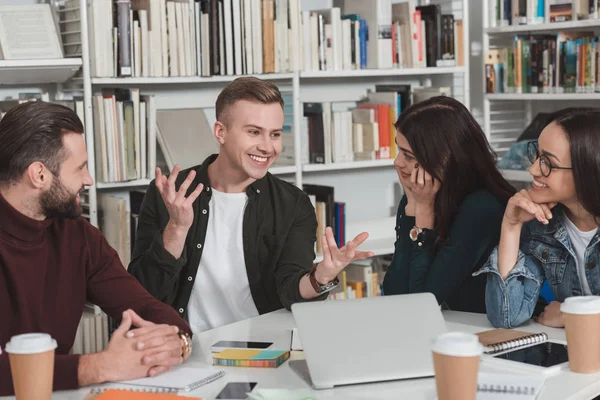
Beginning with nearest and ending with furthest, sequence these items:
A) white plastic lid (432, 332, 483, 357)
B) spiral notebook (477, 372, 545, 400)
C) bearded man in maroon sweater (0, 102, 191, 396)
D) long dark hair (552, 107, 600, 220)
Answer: white plastic lid (432, 332, 483, 357)
spiral notebook (477, 372, 545, 400)
bearded man in maroon sweater (0, 102, 191, 396)
long dark hair (552, 107, 600, 220)

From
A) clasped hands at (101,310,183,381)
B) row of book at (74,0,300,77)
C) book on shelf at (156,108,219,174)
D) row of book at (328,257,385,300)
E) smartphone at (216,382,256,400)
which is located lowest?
row of book at (328,257,385,300)

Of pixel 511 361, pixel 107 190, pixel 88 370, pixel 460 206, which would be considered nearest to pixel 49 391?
pixel 88 370

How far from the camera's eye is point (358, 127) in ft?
12.8

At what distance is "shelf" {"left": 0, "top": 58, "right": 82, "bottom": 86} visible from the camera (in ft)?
9.81

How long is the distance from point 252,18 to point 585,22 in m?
1.41

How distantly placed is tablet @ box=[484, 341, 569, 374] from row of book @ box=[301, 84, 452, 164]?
212 centimetres

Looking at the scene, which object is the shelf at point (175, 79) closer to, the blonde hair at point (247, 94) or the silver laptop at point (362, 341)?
the blonde hair at point (247, 94)

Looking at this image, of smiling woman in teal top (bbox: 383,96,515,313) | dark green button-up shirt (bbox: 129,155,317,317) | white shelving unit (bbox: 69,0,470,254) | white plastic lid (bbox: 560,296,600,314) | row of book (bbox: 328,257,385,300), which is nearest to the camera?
white plastic lid (bbox: 560,296,600,314)

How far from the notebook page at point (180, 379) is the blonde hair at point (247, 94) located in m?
1.04

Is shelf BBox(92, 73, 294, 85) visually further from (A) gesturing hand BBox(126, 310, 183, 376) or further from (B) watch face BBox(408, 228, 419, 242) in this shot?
(A) gesturing hand BBox(126, 310, 183, 376)

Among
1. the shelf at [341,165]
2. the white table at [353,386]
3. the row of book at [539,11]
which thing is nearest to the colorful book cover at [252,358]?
the white table at [353,386]

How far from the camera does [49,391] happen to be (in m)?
1.36

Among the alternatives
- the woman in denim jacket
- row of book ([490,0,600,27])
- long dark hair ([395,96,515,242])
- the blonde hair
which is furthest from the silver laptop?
row of book ([490,0,600,27])

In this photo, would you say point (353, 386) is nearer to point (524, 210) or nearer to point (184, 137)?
point (524, 210)
